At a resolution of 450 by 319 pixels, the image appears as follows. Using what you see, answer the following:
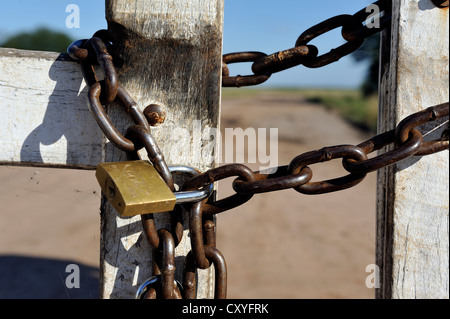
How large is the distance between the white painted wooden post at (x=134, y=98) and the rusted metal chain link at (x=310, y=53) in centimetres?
19

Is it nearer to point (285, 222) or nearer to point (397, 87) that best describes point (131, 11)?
point (397, 87)

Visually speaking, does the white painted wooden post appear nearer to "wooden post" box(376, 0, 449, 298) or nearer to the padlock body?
the padlock body

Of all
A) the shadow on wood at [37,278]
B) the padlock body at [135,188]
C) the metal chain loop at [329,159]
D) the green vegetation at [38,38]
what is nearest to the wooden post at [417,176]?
the metal chain loop at [329,159]

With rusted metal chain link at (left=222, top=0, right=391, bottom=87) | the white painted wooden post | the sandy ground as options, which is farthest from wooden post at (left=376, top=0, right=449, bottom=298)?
the sandy ground

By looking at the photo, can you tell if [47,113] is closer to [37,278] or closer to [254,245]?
[37,278]

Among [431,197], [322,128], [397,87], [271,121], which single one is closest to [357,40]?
[397,87]

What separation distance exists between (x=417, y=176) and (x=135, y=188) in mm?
652

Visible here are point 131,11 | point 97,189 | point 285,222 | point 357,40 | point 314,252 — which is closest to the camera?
point 131,11

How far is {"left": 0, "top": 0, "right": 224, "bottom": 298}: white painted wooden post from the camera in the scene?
961 millimetres

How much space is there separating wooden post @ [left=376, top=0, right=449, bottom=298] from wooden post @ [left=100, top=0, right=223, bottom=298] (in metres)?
0.43

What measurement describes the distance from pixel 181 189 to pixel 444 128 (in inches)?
23.7

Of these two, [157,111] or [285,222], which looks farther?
[285,222]

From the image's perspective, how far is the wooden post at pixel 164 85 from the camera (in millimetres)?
958

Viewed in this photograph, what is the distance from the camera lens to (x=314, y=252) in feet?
15.7
